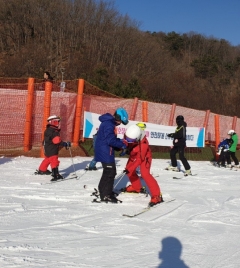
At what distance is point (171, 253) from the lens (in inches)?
198

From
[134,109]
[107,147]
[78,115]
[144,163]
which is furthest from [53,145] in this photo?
[134,109]

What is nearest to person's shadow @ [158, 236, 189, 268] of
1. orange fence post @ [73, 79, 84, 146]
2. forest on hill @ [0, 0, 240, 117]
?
orange fence post @ [73, 79, 84, 146]

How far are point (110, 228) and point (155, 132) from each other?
36.5 feet

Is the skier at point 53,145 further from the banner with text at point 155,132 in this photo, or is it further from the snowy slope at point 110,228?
the banner with text at point 155,132

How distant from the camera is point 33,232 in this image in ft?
18.1

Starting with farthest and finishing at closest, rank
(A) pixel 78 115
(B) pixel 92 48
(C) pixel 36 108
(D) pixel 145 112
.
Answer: (B) pixel 92 48, (D) pixel 145 112, (A) pixel 78 115, (C) pixel 36 108

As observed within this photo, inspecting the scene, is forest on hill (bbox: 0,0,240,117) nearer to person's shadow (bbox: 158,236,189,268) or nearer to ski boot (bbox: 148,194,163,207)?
ski boot (bbox: 148,194,163,207)

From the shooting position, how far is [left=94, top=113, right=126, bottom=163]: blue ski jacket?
24.5 feet

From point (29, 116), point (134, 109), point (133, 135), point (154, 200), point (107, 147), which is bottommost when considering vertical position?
point (154, 200)

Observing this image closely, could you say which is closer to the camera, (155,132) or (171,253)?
(171,253)

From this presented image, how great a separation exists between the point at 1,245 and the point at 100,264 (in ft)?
3.89

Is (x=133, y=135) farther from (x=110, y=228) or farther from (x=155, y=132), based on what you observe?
(x=155, y=132)

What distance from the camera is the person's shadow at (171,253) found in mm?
4629

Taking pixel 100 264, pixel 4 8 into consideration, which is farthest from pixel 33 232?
pixel 4 8
